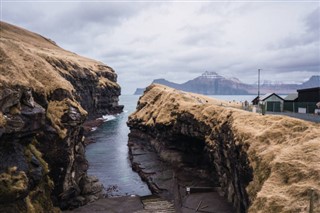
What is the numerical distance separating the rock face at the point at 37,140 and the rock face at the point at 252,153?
20.9 metres

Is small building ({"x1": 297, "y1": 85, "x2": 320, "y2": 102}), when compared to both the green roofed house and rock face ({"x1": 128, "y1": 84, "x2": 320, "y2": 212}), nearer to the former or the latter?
the green roofed house

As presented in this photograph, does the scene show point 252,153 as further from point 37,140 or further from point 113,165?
point 113,165

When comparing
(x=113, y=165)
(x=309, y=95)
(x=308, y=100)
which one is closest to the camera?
(x=309, y=95)

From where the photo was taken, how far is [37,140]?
145ft

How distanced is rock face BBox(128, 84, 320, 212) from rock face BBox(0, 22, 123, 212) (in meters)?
20.9

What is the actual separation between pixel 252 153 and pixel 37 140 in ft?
95.5

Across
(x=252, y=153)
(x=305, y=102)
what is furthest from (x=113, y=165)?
(x=252, y=153)

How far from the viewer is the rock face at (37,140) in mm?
34562

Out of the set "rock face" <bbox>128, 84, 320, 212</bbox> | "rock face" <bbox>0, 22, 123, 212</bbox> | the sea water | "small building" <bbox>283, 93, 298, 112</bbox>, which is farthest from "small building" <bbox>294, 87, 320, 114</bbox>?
"rock face" <bbox>0, 22, 123, 212</bbox>

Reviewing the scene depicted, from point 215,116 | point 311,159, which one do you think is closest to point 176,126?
point 215,116

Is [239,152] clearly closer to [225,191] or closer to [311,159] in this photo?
[311,159]

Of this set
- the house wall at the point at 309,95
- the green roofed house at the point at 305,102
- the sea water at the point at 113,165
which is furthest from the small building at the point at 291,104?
the sea water at the point at 113,165

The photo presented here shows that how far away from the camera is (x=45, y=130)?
44844 millimetres

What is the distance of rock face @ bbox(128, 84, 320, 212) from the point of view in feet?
76.0
